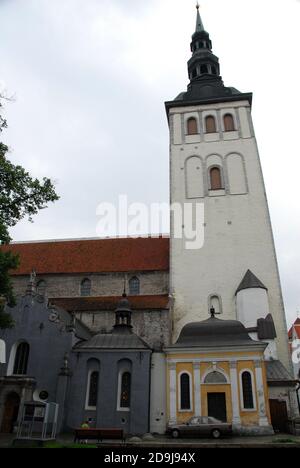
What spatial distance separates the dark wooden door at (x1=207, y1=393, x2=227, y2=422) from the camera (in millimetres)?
17719

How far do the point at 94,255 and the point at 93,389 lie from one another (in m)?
11.5

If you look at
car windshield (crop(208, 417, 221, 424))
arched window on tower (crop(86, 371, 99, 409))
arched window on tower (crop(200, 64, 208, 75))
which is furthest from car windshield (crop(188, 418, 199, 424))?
arched window on tower (crop(200, 64, 208, 75))

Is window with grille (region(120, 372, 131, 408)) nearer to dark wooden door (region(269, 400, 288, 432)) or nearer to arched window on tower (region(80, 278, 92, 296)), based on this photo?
dark wooden door (region(269, 400, 288, 432))

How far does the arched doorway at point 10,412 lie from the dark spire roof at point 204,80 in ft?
81.8

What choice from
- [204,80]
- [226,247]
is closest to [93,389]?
[226,247]

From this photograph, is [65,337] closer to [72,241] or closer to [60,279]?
[60,279]

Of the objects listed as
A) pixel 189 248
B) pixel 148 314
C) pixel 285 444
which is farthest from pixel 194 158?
pixel 285 444

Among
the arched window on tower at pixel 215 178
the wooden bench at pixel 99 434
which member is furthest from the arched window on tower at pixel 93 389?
the arched window on tower at pixel 215 178

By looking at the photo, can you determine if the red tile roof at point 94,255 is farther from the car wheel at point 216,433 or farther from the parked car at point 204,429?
the car wheel at point 216,433

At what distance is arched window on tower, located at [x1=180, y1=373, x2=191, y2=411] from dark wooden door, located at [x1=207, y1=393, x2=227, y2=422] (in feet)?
3.14

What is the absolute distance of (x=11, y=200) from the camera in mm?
13242

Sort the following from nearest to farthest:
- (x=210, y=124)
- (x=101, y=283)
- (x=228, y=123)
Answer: (x=101, y=283) → (x=228, y=123) → (x=210, y=124)

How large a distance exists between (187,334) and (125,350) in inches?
132

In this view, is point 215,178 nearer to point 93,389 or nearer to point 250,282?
point 250,282
